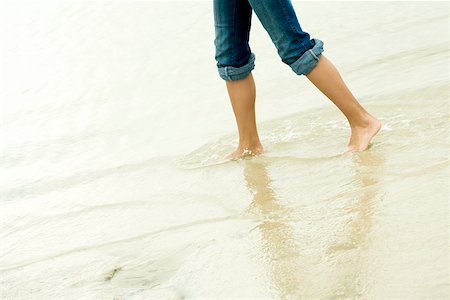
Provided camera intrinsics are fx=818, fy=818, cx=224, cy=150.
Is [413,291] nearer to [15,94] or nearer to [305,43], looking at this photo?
[305,43]

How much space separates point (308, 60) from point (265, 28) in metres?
0.24

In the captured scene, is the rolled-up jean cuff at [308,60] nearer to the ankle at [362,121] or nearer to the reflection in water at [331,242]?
the ankle at [362,121]

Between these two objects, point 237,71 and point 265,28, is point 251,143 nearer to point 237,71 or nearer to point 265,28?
point 237,71

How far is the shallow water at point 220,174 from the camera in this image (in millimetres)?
2553

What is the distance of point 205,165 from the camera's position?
3861mm

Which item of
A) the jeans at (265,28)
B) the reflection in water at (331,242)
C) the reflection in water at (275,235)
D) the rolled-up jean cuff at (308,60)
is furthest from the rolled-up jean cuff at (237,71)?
the reflection in water at (331,242)

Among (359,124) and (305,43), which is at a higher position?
(305,43)

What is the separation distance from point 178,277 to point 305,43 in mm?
1391

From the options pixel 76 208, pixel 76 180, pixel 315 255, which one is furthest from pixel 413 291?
pixel 76 180

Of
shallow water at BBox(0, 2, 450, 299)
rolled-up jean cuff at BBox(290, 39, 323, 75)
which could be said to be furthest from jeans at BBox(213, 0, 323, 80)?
shallow water at BBox(0, 2, 450, 299)

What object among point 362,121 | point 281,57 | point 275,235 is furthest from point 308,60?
point 275,235

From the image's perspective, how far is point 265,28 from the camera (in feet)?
11.9

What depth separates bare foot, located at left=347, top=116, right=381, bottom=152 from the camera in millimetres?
3561

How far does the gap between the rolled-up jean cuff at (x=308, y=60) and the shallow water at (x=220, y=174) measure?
382 millimetres
